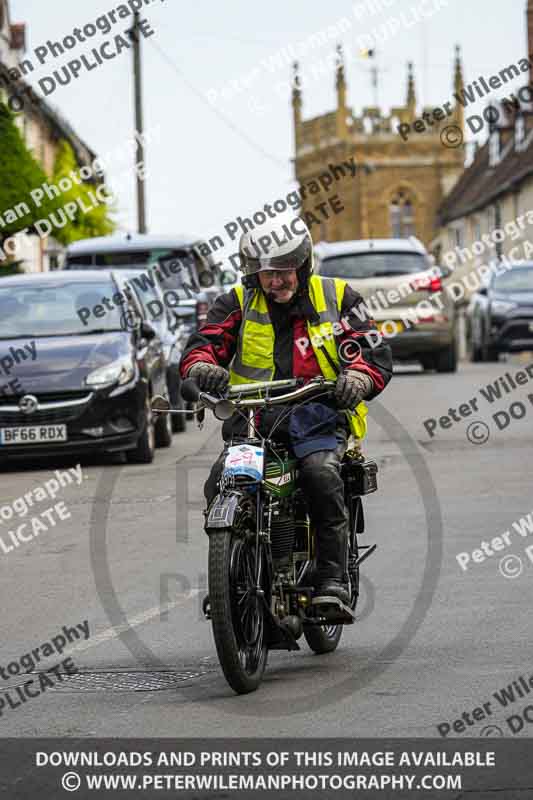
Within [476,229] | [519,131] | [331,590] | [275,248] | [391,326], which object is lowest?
[331,590]

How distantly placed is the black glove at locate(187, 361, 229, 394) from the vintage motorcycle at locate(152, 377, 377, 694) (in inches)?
1.4

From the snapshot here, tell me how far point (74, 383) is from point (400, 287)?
11.5 metres

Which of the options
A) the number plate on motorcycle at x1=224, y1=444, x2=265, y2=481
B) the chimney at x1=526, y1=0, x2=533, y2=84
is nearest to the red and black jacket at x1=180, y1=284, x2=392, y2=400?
the number plate on motorcycle at x1=224, y1=444, x2=265, y2=481

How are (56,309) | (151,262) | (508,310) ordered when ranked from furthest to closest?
(508,310), (151,262), (56,309)

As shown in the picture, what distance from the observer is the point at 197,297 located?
2342 cm

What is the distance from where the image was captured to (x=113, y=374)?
1603cm

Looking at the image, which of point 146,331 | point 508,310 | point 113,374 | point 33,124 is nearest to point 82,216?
point 33,124

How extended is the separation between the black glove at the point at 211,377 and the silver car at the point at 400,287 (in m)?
18.9

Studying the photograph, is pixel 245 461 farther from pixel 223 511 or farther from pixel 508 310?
pixel 508 310

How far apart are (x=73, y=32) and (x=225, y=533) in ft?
63.9

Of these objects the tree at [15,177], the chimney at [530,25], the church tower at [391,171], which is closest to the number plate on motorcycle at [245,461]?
the tree at [15,177]
